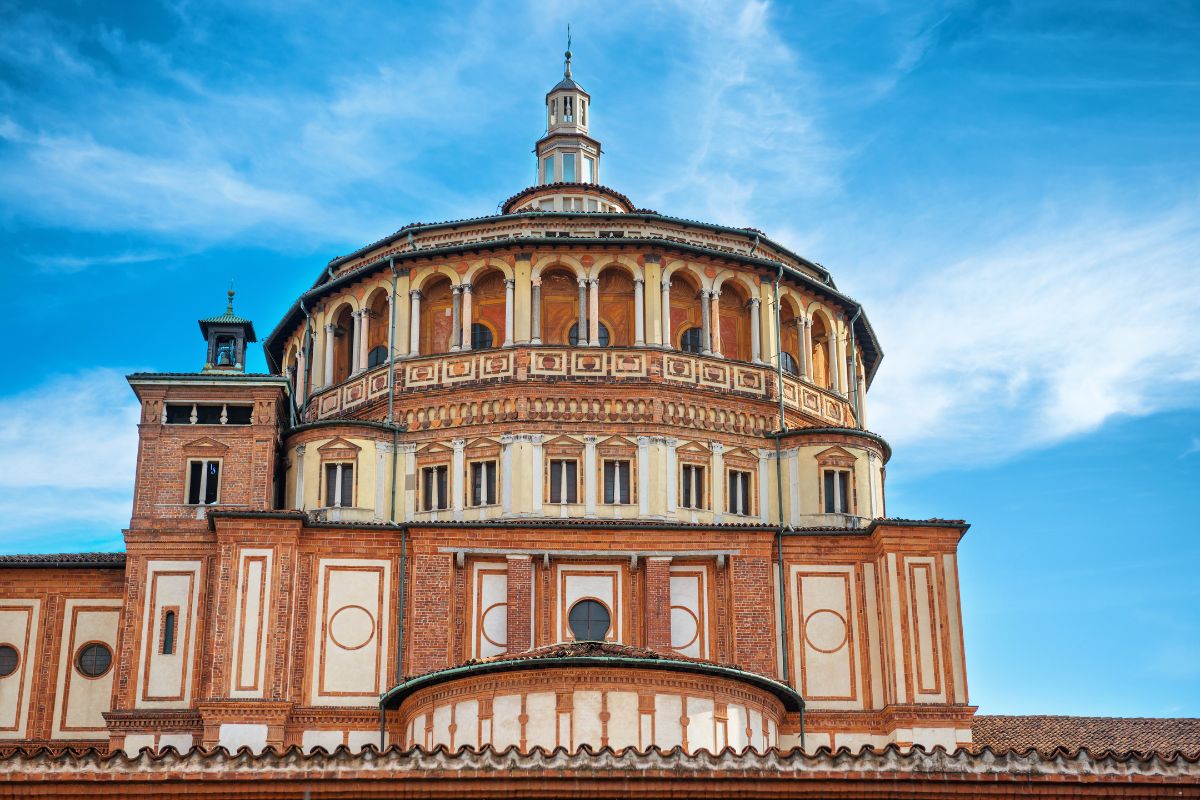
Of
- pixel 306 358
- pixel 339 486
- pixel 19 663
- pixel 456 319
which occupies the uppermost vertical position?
pixel 456 319

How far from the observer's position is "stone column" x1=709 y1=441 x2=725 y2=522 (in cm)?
4800

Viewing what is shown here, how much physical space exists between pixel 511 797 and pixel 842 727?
55.6ft

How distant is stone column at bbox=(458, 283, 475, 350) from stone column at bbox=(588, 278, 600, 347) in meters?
3.50

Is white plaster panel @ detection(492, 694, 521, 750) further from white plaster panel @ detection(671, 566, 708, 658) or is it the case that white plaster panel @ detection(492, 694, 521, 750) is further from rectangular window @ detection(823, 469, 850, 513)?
rectangular window @ detection(823, 469, 850, 513)

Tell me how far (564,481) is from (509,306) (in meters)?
5.78

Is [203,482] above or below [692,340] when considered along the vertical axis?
below

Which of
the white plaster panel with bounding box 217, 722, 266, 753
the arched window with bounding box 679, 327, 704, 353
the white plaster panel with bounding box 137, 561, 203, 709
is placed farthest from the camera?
the arched window with bounding box 679, 327, 704, 353

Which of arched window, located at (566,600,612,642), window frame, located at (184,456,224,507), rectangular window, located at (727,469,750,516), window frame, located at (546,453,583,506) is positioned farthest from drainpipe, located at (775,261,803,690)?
window frame, located at (184,456,224,507)

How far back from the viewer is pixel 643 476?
47688mm

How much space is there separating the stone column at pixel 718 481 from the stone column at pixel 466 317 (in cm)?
776

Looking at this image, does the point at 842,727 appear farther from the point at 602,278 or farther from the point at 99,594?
the point at 99,594

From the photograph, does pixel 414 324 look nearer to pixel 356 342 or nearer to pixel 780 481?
pixel 356 342

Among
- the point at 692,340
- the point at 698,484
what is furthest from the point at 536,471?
the point at 692,340

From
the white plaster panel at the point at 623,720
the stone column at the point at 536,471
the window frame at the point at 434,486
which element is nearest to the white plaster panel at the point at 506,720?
the white plaster panel at the point at 623,720
